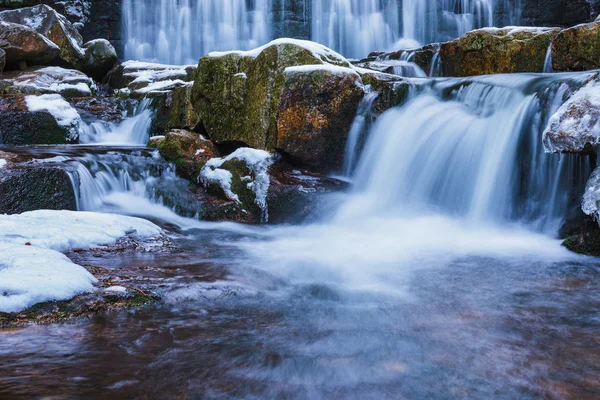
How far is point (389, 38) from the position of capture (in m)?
16.9

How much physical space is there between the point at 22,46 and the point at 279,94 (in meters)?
9.95

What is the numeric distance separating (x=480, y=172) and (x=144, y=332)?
16.2 feet

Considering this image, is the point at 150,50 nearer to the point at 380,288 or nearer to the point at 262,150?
the point at 262,150

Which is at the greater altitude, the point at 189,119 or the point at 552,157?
the point at 189,119

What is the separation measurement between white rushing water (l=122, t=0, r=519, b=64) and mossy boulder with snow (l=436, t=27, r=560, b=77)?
271 inches

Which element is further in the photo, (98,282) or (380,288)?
(380,288)

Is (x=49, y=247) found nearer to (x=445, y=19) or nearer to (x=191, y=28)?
(x=445, y=19)

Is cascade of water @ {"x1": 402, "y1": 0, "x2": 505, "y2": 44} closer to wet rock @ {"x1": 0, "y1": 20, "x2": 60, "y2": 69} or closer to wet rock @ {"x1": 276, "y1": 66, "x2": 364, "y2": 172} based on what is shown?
wet rock @ {"x1": 276, "y1": 66, "x2": 364, "y2": 172}

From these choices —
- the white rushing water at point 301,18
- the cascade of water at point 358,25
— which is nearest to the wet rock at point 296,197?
the cascade of water at point 358,25

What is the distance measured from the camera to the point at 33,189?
583cm

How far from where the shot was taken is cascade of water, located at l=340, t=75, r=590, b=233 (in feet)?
19.1

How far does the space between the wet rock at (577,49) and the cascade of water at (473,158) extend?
1.41m

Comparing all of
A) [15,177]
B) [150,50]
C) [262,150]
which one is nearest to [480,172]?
[262,150]

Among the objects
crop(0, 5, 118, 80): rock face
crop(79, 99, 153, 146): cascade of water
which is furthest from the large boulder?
crop(0, 5, 118, 80): rock face
